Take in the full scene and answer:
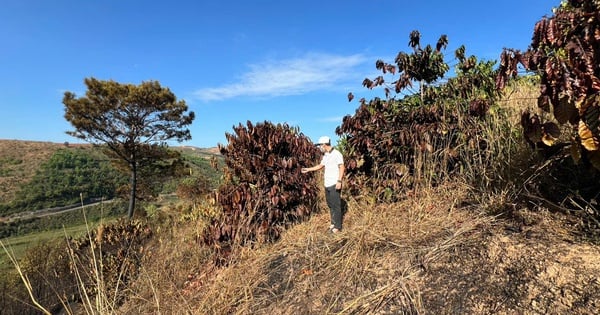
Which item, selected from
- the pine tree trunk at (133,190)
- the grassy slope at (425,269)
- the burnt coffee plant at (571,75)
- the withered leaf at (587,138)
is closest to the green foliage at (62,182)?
the pine tree trunk at (133,190)

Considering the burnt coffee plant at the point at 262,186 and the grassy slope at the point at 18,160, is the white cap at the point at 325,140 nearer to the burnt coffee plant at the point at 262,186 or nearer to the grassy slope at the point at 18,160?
the burnt coffee plant at the point at 262,186

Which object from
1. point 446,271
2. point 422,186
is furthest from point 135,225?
point 446,271

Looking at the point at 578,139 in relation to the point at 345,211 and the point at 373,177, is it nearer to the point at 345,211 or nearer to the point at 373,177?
the point at 373,177

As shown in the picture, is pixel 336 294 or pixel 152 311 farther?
pixel 152 311

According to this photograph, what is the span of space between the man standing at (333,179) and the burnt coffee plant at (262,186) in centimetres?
63

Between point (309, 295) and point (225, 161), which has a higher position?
point (225, 161)

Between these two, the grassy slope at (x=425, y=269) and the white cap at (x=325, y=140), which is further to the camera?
the white cap at (x=325, y=140)

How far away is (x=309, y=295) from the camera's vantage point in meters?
3.07

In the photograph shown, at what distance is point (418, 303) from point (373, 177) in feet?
10.0

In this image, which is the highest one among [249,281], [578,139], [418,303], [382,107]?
[382,107]

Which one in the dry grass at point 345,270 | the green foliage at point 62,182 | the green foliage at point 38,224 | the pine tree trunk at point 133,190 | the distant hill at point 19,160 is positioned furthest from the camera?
the distant hill at point 19,160

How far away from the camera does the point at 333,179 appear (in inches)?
210

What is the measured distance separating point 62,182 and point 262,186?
4346cm

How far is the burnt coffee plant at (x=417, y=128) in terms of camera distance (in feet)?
14.8
